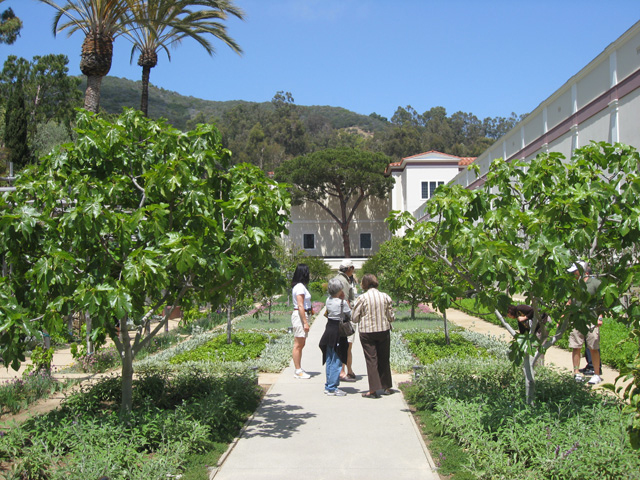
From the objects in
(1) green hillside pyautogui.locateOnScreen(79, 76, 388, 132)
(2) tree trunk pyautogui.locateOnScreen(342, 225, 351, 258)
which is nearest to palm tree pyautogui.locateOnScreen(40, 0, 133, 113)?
(2) tree trunk pyautogui.locateOnScreen(342, 225, 351, 258)

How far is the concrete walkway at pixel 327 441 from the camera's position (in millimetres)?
4797

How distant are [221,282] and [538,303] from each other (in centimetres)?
311

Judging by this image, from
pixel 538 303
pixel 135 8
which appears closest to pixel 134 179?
pixel 538 303

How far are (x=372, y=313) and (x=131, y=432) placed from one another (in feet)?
10.8

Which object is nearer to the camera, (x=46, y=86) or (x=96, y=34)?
(x=96, y=34)

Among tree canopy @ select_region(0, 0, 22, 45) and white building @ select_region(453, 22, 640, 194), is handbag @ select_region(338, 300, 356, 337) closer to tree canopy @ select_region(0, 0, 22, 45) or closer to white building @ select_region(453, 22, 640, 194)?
white building @ select_region(453, 22, 640, 194)

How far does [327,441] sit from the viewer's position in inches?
220

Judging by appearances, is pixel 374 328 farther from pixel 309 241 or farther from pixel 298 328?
pixel 309 241

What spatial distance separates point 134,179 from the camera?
5.52 metres

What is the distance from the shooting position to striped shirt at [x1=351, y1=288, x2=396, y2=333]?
728 centimetres

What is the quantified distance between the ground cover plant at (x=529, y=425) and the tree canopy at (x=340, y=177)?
41.9m

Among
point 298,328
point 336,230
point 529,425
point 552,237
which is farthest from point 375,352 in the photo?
point 336,230

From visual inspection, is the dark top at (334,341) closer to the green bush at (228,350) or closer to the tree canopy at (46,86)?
the green bush at (228,350)

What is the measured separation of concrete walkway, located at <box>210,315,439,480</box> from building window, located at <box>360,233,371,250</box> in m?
45.3
